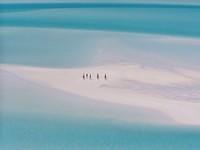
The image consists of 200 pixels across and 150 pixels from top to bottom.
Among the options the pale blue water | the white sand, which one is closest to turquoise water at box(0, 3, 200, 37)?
the pale blue water

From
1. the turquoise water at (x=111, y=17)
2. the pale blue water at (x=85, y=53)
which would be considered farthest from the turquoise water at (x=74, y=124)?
the turquoise water at (x=111, y=17)

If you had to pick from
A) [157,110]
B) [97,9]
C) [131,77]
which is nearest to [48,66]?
[131,77]

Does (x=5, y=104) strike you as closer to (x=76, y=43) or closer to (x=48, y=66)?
(x=48, y=66)

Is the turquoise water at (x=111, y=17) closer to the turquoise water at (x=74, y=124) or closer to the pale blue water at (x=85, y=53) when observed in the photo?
the pale blue water at (x=85, y=53)

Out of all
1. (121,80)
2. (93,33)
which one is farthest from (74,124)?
(93,33)

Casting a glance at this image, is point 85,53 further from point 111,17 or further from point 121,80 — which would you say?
point 111,17

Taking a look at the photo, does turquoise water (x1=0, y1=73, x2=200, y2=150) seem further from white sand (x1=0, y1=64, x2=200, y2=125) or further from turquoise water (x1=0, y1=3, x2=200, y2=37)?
turquoise water (x1=0, y1=3, x2=200, y2=37)
